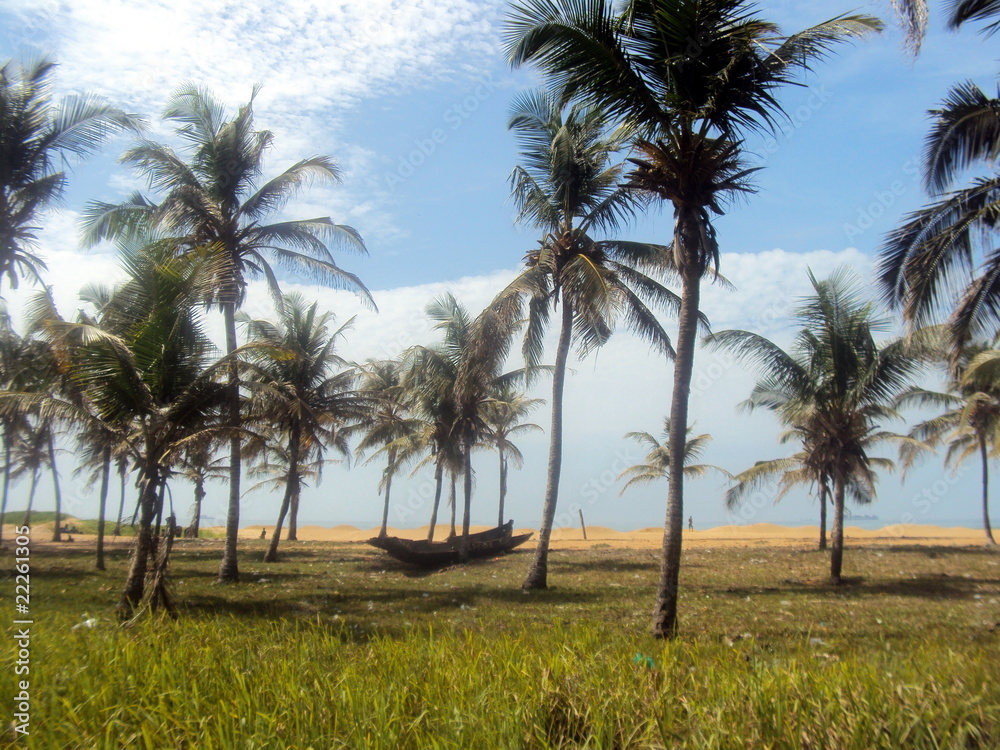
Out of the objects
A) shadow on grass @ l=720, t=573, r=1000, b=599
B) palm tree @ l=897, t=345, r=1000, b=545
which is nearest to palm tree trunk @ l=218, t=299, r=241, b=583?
shadow on grass @ l=720, t=573, r=1000, b=599

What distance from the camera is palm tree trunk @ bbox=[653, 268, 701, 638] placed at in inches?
339

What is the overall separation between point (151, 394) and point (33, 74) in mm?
6991

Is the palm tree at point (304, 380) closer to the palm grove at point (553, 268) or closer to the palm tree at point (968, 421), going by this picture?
the palm grove at point (553, 268)

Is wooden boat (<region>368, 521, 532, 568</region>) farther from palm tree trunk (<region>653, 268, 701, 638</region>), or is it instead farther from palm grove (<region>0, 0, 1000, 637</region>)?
palm tree trunk (<region>653, 268, 701, 638</region>)

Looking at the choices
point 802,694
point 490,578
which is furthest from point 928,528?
point 802,694

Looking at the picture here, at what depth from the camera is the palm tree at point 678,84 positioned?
27.6 ft

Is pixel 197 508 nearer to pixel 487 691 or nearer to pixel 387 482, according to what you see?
pixel 387 482

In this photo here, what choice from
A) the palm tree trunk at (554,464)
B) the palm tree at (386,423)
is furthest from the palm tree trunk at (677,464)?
the palm tree at (386,423)

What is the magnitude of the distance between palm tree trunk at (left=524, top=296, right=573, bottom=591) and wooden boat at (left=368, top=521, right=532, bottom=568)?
734cm

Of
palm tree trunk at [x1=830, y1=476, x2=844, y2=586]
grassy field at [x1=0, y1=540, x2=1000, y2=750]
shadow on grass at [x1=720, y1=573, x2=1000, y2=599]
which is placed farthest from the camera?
palm tree trunk at [x1=830, y1=476, x2=844, y2=586]

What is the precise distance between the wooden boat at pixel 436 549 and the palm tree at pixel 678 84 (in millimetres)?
14849

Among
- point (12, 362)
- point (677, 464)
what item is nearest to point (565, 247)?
point (677, 464)

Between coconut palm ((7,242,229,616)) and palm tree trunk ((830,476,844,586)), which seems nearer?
coconut palm ((7,242,229,616))

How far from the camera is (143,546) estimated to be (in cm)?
1006
